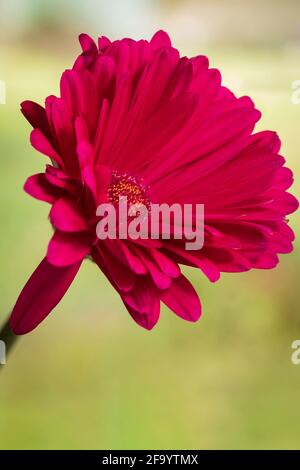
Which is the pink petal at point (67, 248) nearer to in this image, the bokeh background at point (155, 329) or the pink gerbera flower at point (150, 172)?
the pink gerbera flower at point (150, 172)

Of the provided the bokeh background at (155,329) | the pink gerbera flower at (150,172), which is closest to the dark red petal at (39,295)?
the pink gerbera flower at (150,172)

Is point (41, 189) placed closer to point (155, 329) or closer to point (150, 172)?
point (150, 172)

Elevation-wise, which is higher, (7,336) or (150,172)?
(150,172)

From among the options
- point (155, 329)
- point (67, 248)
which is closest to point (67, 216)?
point (67, 248)

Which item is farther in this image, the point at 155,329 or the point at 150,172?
the point at 155,329

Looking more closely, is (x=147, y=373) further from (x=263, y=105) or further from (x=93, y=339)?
(x=263, y=105)

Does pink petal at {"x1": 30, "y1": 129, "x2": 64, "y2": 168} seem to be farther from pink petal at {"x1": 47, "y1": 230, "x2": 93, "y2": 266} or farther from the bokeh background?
the bokeh background

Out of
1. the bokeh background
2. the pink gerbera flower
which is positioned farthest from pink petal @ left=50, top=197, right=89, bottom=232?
the bokeh background
